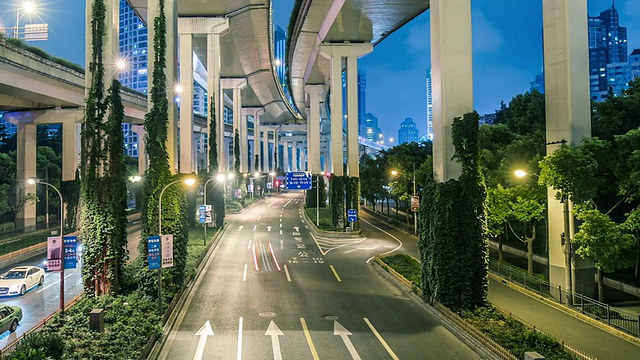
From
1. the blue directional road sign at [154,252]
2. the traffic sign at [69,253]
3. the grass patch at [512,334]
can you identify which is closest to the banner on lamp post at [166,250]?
the blue directional road sign at [154,252]

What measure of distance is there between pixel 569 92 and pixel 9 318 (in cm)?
2708

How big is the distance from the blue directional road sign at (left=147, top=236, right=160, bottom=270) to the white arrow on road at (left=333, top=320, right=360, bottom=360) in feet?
26.9

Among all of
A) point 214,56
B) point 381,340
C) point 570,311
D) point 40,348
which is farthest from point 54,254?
point 214,56

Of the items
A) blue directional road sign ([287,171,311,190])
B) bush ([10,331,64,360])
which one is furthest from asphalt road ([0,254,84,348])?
blue directional road sign ([287,171,311,190])

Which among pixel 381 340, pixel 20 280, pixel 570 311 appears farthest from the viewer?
pixel 20 280

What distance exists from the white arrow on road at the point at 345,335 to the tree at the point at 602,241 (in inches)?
449

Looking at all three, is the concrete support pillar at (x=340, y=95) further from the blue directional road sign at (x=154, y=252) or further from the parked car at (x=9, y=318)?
the parked car at (x=9, y=318)

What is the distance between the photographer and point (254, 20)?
5150 centimetres

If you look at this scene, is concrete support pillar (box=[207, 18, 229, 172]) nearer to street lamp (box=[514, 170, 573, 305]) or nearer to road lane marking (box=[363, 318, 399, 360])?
road lane marking (box=[363, 318, 399, 360])

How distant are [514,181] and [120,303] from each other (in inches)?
928

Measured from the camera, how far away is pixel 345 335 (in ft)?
58.5

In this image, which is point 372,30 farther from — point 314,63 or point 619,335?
point 619,335

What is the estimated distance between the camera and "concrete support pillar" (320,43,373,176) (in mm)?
53938

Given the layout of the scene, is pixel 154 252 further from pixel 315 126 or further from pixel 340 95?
pixel 315 126
